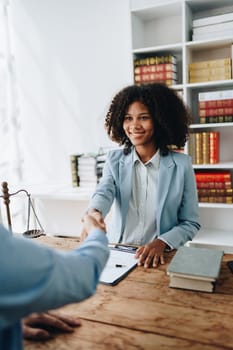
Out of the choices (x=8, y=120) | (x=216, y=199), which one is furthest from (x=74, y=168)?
(x=216, y=199)

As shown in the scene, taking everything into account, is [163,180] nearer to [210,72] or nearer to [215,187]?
[215,187]

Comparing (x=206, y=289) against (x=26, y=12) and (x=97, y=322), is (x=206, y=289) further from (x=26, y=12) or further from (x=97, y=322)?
(x=26, y=12)

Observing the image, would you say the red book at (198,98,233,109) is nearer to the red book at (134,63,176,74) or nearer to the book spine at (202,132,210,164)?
the book spine at (202,132,210,164)

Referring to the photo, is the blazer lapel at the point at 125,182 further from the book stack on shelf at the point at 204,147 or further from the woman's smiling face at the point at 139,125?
the book stack on shelf at the point at 204,147

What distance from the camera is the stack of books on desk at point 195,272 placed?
115 cm

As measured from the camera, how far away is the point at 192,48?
292 centimetres

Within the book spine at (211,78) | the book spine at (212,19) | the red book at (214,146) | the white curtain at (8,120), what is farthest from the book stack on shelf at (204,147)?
the white curtain at (8,120)

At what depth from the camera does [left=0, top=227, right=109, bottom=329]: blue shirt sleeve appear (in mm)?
532

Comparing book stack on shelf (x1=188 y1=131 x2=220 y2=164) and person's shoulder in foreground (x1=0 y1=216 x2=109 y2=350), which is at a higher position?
book stack on shelf (x1=188 y1=131 x2=220 y2=164)

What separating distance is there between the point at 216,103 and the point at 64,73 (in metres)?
1.62

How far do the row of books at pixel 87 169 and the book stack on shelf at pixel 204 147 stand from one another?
832 millimetres

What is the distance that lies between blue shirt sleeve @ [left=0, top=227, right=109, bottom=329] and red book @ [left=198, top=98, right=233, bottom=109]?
94.0 inches

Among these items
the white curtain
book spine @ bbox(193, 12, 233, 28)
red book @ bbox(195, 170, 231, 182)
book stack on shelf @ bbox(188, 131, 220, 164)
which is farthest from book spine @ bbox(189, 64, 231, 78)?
the white curtain

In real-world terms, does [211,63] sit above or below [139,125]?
above
